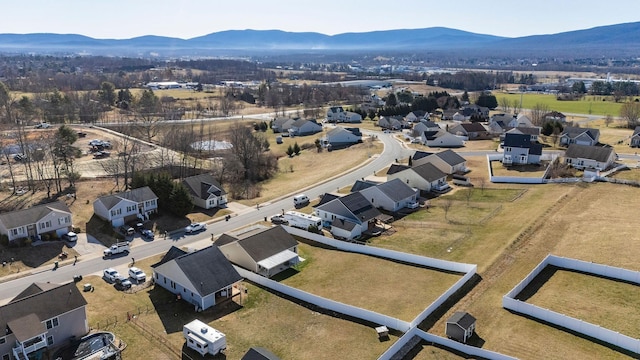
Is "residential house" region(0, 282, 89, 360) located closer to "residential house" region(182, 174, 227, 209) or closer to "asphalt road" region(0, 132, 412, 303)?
"asphalt road" region(0, 132, 412, 303)

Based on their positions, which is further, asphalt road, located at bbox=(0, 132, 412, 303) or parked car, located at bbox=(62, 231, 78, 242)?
parked car, located at bbox=(62, 231, 78, 242)

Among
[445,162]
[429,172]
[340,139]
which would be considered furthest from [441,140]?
[429,172]

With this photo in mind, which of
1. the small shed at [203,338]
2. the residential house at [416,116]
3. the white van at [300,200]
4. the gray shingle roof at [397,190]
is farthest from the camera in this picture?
the residential house at [416,116]

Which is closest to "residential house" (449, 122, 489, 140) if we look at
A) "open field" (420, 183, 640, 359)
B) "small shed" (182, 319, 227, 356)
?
"open field" (420, 183, 640, 359)

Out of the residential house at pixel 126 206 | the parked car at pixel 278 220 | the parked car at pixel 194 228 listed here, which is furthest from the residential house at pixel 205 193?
the parked car at pixel 278 220

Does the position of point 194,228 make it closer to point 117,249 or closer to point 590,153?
point 117,249

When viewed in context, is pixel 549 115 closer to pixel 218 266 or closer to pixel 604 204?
pixel 604 204

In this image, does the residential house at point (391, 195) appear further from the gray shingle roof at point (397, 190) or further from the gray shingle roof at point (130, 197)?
the gray shingle roof at point (130, 197)
